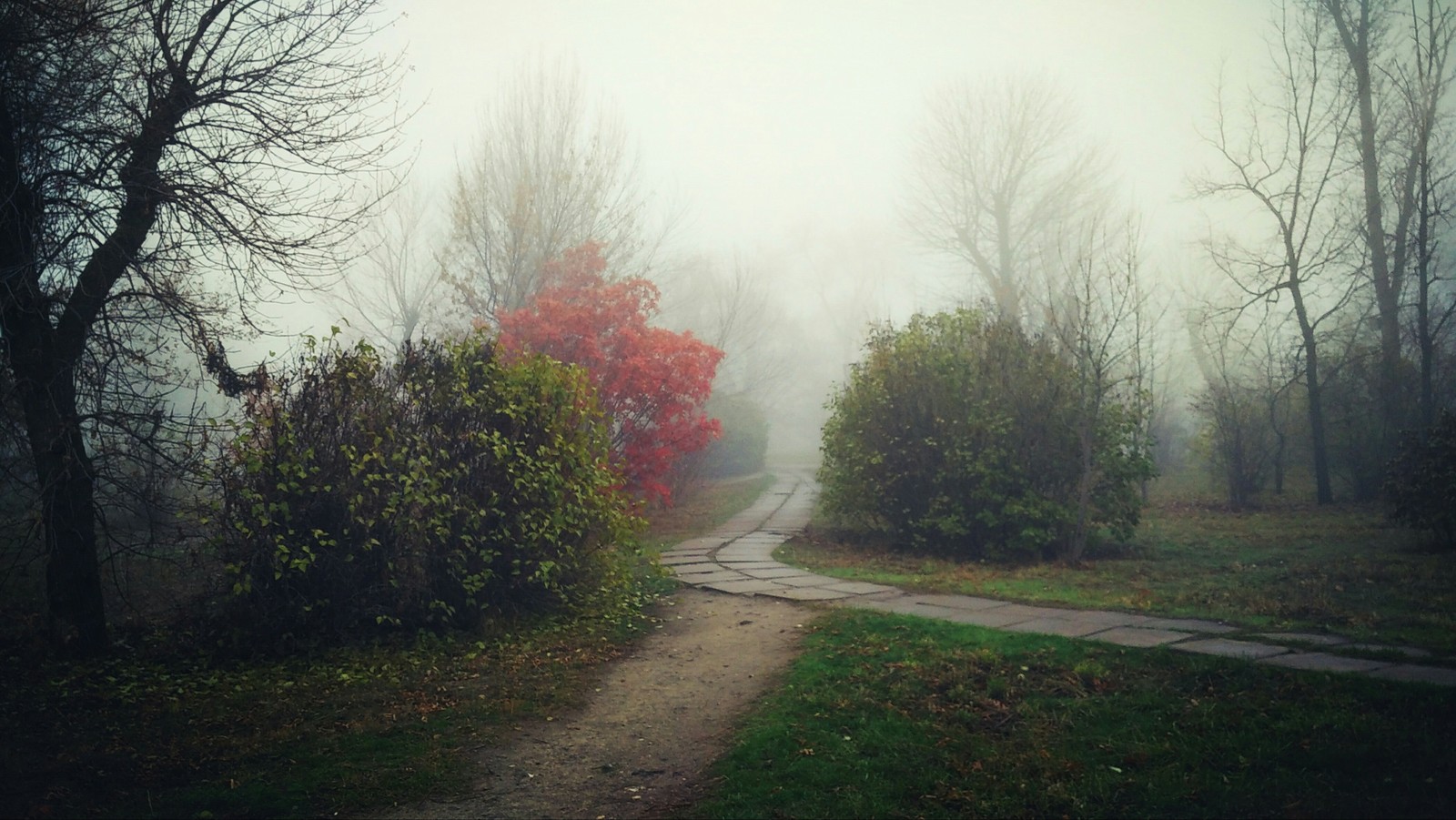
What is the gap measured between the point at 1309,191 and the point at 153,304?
60.3ft

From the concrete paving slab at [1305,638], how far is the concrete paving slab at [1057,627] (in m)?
1.01

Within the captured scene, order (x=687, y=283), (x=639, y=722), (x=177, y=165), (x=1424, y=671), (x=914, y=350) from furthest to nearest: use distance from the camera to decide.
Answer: (x=687, y=283) → (x=914, y=350) → (x=177, y=165) → (x=639, y=722) → (x=1424, y=671)

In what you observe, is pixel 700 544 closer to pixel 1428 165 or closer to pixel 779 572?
pixel 779 572

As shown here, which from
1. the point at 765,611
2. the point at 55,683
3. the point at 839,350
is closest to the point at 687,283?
the point at 839,350

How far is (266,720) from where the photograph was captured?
13.3 ft

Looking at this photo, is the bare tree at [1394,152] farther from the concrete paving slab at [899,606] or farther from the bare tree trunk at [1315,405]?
the concrete paving slab at [899,606]

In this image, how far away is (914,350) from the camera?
10.2 metres

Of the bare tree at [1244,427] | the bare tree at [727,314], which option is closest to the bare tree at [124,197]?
the bare tree at [1244,427]

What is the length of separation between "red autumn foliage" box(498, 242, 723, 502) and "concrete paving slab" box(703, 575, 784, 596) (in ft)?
14.0

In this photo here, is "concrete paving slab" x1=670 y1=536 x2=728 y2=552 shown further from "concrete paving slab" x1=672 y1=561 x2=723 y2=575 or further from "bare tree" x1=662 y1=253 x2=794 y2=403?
"bare tree" x1=662 y1=253 x2=794 y2=403

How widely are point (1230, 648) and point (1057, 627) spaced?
1.16 meters

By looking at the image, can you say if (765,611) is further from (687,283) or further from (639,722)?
(687,283)

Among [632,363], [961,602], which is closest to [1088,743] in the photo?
[961,602]

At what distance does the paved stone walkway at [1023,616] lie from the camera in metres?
4.41
